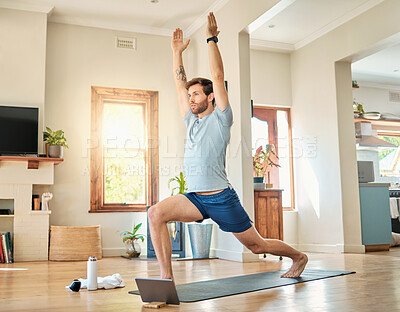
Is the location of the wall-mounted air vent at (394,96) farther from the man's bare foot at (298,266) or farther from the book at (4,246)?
the book at (4,246)

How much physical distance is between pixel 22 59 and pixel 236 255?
3539 millimetres

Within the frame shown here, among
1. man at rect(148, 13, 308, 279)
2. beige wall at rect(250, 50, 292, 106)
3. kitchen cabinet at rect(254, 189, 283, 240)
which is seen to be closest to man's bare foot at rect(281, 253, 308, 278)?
man at rect(148, 13, 308, 279)

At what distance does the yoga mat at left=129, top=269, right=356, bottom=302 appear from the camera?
9.30 feet

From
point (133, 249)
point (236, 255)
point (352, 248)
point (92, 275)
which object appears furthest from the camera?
point (352, 248)

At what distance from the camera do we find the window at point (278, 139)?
7.08 metres

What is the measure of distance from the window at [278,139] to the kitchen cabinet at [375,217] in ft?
3.86

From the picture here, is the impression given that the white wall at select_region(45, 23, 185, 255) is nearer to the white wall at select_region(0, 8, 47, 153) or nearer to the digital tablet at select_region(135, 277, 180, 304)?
the white wall at select_region(0, 8, 47, 153)

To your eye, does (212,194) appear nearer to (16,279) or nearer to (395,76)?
(16,279)

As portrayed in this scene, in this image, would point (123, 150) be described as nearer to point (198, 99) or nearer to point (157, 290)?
point (198, 99)

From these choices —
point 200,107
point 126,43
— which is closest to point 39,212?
point 126,43

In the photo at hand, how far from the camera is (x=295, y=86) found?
7156 millimetres

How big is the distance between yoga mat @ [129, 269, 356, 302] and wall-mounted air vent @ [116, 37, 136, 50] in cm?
395

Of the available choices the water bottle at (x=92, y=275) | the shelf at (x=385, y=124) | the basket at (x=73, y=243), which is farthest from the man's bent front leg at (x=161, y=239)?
the shelf at (x=385, y=124)

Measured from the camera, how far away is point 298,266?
345 cm
